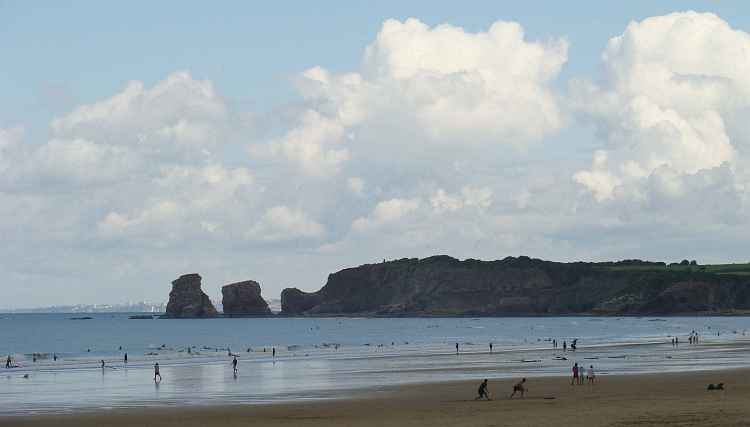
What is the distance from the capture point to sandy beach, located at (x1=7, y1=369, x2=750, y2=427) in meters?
27.9

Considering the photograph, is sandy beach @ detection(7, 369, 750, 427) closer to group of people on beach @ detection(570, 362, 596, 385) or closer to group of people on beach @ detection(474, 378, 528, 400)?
group of people on beach @ detection(474, 378, 528, 400)

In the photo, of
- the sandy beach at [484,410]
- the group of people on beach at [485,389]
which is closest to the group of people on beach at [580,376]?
the sandy beach at [484,410]

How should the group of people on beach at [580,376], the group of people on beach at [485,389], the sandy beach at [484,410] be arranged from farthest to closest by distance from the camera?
the group of people on beach at [580,376] → the group of people on beach at [485,389] → the sandy beach at [484,410]

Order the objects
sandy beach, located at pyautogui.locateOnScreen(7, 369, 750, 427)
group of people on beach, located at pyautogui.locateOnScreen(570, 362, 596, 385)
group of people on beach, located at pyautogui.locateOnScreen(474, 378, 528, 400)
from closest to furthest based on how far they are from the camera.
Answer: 1. sandy beach, located at pyautogui.locateOnScreen(7, 369, 750, 427)
2. group of people on beach, located at pyautogui.locateOnScreen(474, 378, 528, 400)
3. group of people on beach, located at pyautogui.locateOnScreen(570, 362, 596, 385)

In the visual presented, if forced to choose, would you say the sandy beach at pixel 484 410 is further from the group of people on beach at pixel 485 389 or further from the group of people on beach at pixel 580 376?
the group of people on beach at pixel 580 376

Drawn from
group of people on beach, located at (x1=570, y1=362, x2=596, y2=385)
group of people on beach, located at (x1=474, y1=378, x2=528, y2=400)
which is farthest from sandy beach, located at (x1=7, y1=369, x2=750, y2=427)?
group of people on beach, located at (x1=570, y1=362, x2=596, y2=385)

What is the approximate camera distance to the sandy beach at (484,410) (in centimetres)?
2788

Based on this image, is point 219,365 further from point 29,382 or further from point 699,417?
point 699,417

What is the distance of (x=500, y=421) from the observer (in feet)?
92.2

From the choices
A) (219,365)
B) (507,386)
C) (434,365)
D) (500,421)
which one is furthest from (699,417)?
(219,365)

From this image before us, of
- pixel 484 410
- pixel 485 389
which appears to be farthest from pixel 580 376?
pixel 484 410

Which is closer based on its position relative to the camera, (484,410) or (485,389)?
(484,410)

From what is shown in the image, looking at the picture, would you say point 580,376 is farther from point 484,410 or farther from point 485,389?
point 484,410

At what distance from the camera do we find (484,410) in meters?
32.3
